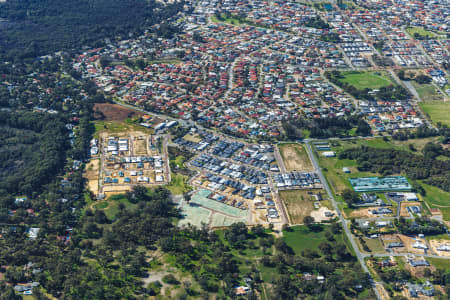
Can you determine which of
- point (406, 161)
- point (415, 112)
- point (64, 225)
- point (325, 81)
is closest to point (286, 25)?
point (325, 81)

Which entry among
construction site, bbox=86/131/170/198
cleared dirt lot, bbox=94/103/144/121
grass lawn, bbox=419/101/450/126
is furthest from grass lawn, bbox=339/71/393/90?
cleared dirt lot, bbox=94/103/144/121

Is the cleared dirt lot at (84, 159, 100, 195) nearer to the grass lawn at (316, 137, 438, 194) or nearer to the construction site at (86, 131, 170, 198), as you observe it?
the construction site at (86, 131, 170, 198)

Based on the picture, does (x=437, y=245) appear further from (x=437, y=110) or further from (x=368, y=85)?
(x=368, y=85)

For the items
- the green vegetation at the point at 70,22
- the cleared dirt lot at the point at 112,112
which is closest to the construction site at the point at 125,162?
the cleared dirt lot at the point at 112,112

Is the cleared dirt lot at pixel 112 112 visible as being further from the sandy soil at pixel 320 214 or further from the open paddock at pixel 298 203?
the sandy soil at pixel 320 214

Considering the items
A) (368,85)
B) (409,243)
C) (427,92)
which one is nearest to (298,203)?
(409,243)
